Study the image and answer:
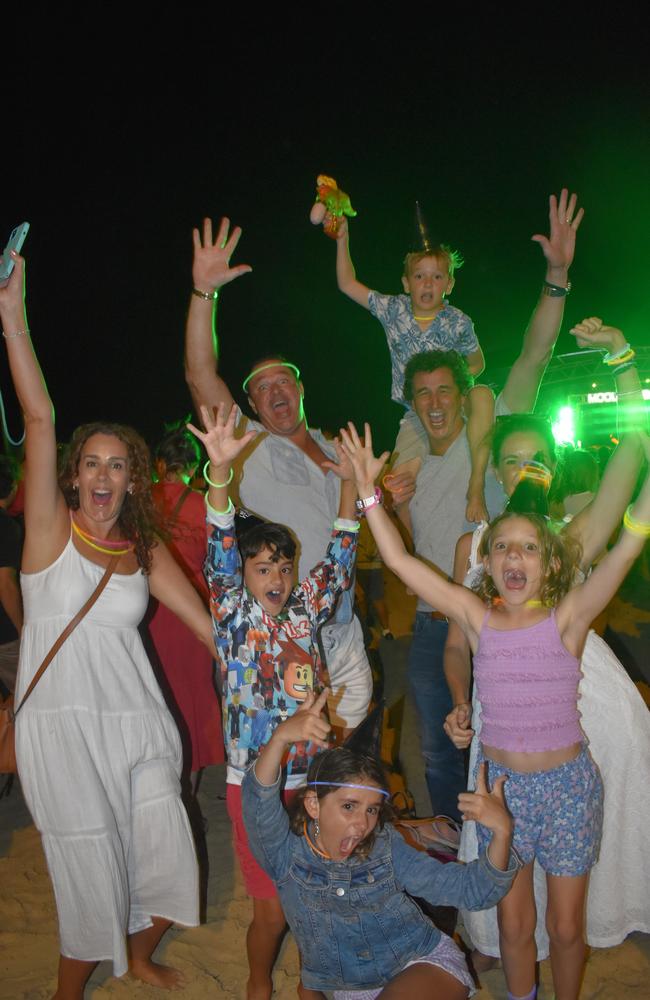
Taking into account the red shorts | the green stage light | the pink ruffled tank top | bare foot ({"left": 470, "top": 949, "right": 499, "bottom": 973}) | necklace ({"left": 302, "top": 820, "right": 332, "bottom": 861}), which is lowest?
bare foot ({"left": 470, "top": 949, "right": 499, "bottom": 973})

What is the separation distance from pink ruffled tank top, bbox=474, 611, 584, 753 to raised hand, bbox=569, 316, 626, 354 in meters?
1.10

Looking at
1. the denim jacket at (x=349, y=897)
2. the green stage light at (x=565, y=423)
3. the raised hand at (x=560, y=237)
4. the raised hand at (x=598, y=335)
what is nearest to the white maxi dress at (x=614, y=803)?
the denim jacket at (x=349, y=897)

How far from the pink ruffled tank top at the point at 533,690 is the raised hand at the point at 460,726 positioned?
0.52 ft

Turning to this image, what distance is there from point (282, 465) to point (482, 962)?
87.4 inches

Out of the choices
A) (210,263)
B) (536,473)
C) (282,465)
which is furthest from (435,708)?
(210,263)

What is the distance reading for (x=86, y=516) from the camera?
108 inches

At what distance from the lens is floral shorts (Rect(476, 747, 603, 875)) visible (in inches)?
93.9

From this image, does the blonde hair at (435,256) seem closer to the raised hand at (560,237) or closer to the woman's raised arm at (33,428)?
the raised hand at (560,237)

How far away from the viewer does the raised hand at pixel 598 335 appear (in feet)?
9.23

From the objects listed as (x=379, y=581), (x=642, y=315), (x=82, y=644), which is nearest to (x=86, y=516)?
(x=82, y=644)

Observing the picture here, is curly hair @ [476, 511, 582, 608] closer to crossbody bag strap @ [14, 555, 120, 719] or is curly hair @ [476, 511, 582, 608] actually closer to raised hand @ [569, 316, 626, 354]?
raised hand @ [569, 316, 626, 354]

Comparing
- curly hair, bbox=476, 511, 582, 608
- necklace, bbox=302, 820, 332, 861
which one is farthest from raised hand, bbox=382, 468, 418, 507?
necklace, bbox=302, 820, 332, 861

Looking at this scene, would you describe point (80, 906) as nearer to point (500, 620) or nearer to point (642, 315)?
point (500, 620)

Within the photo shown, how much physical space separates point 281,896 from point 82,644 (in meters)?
1.08
